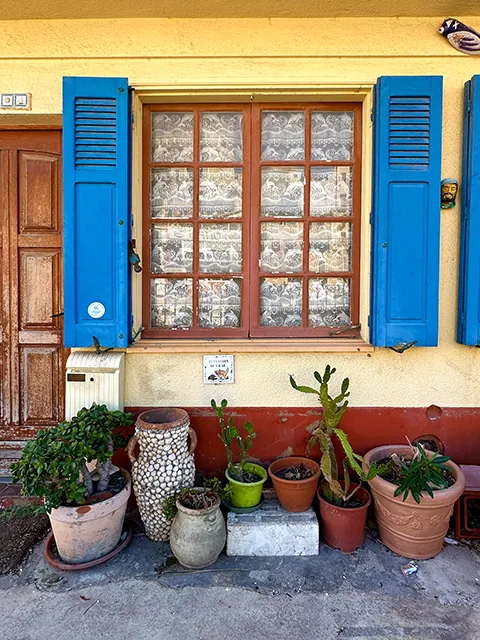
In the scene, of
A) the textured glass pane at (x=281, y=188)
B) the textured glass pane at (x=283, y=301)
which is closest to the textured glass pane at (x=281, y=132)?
the textured glass pane at (x=281, y=188)

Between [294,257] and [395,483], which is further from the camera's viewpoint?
[294,257]

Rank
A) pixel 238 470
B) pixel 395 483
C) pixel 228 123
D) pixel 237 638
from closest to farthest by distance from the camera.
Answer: pixel 237 638
pixel 395 483
pixel 238 470
pixel 228 123

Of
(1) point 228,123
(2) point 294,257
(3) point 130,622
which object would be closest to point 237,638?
(3) point 130,622

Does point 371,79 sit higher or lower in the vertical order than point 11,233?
higher

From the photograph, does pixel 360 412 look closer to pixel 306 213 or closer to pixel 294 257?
pixel 294 257

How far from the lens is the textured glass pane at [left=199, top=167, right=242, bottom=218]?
10.5ft

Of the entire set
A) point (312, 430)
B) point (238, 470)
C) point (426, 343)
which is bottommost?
point (238, 470)

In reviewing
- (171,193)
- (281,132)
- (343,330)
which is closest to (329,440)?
(343,330)

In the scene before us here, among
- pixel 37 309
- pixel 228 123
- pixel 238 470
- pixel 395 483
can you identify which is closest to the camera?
pixel 395 483

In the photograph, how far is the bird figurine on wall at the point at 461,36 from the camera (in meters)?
2.95

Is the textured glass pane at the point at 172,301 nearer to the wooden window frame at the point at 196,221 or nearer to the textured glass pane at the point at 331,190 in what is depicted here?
the wooden window frame at the point at 196,221

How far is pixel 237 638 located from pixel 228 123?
3.16 m

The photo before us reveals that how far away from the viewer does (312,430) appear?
9.69ft

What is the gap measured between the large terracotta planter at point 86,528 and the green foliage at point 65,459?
7 centimetres
